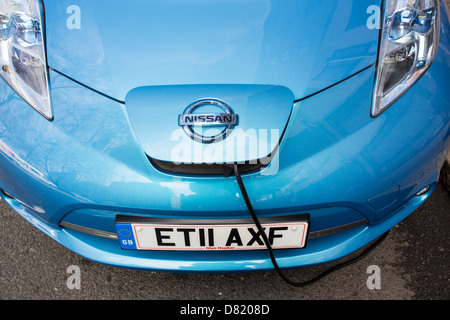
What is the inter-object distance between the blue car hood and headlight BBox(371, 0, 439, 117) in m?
0.06

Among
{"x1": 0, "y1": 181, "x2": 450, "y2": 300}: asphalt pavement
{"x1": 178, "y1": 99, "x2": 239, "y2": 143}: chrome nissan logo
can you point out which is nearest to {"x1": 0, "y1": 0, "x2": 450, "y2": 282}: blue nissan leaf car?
{"x1": 178, "y1": 99, "x2": 239, "y2": 143}: chrome nissan logo

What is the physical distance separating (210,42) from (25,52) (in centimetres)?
61

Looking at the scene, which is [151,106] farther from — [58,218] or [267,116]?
[58,218]

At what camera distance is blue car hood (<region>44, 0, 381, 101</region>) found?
126 cm

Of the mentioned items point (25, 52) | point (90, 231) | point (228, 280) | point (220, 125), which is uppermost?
point (25, 52)

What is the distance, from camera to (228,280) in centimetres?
A: 165

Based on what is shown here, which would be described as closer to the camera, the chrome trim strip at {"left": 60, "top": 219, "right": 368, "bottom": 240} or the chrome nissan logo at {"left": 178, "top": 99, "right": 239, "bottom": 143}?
the chrome nissan logo at {"left": 178, "top": 99, "right": 239, "bottom": 143}

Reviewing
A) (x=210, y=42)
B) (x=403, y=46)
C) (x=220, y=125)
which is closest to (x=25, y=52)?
(x=210, y=42)

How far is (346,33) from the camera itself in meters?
1.32

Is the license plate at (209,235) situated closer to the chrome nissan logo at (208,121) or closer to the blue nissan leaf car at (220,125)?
the blue nissan leaf car at (220,125)

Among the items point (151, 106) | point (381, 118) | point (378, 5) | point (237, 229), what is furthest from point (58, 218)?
point (378, 5)

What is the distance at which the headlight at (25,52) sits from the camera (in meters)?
1.29

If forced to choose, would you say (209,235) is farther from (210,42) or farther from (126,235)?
(210,42)

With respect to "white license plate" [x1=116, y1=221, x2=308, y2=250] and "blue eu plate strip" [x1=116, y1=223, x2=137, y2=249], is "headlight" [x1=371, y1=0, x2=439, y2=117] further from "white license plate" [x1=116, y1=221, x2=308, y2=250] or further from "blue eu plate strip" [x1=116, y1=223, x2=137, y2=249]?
"blue eu plate strip" [x1=116, y1=223, x2=137, y2=249]
